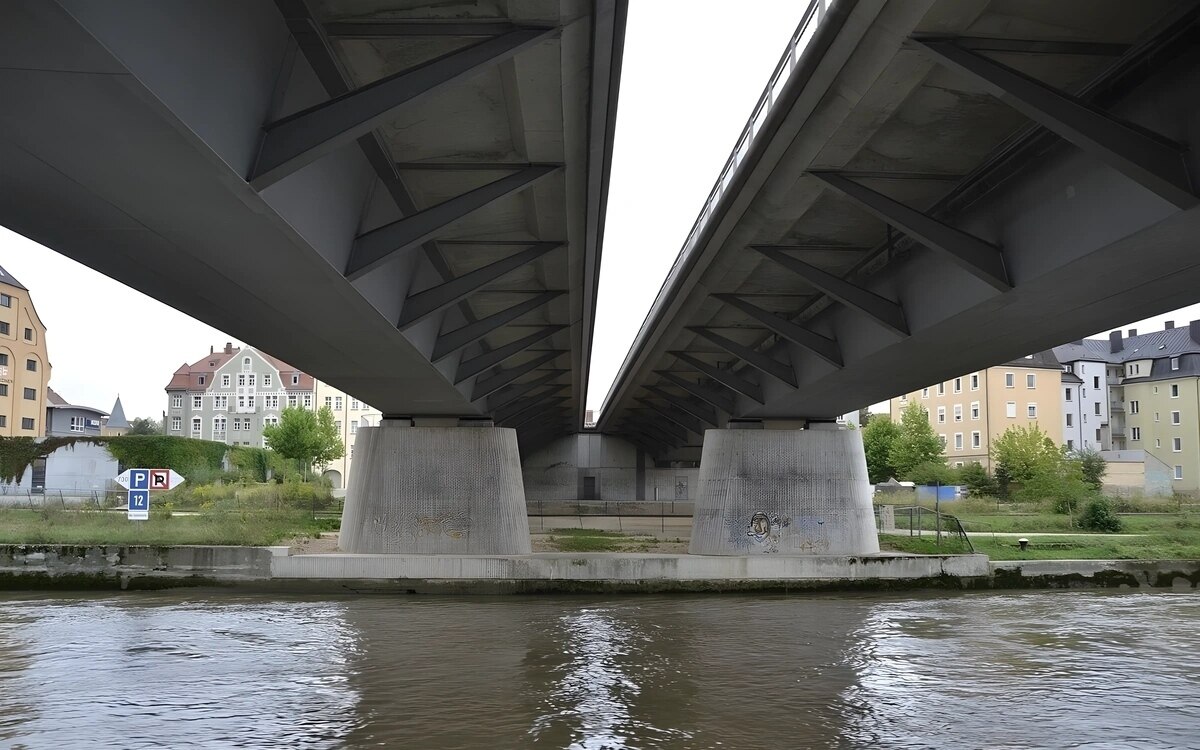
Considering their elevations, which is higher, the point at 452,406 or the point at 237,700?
the point at 452,406

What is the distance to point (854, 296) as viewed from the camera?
1647 cm

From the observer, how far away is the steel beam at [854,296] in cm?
1623

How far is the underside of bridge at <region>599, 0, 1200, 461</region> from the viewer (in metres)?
8.92

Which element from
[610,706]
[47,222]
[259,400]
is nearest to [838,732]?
[610,706]

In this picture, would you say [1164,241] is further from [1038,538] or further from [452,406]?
[1038,538]

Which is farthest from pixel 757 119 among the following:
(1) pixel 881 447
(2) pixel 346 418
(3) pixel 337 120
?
(2) pixel 346 418

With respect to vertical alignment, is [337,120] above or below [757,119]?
below

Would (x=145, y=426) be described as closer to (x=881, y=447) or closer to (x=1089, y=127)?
(x=881, y=447)

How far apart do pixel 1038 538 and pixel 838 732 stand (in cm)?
2657

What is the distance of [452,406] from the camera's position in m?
25.6

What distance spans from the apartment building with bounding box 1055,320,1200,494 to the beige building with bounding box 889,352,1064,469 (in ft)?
29.5

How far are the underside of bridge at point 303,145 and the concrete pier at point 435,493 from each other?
30.1 feet

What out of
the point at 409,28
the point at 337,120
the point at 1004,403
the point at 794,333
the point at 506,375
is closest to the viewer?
the point at 337,120

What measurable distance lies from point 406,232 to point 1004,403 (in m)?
74.3
